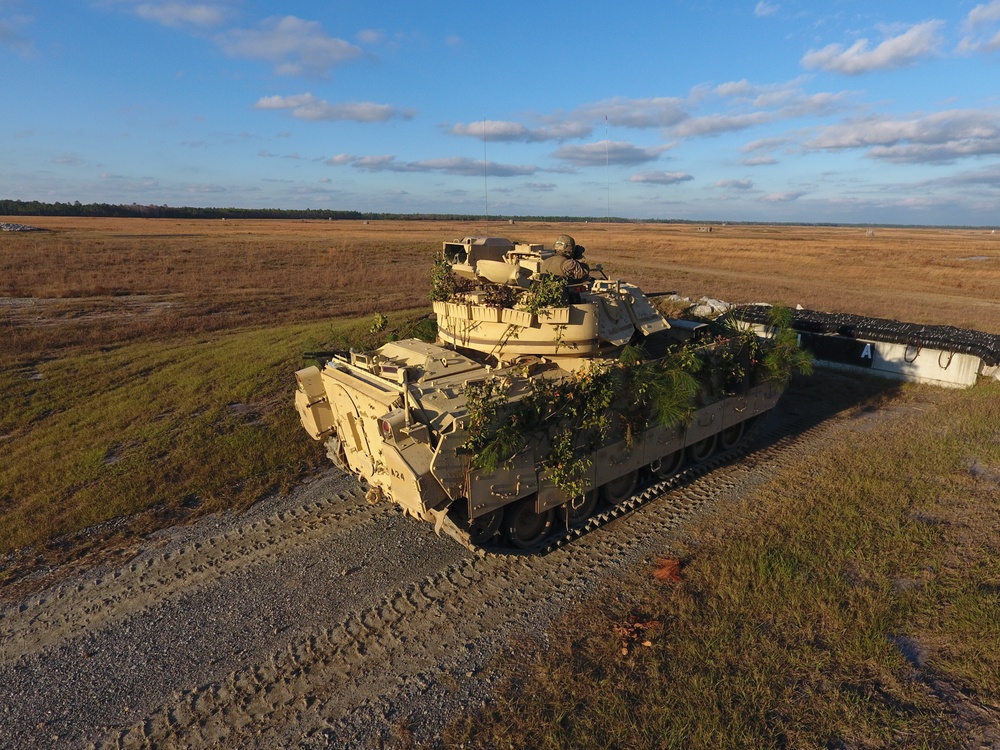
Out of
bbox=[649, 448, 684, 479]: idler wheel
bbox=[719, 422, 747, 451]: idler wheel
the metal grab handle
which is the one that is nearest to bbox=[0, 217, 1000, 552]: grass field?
the metal grab handle

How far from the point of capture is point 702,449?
10.3m

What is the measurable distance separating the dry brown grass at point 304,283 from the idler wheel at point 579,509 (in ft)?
55.5

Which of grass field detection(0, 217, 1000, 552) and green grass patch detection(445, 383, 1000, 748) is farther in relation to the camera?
grass field detection(0, 217, 1000, 552)

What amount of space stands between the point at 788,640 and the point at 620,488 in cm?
331

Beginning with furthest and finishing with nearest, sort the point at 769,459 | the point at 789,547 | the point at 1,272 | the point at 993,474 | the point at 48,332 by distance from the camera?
→ the point at 1,272 → the point at 48,332 → the point at 769,459 → the point at 993,474 → the point at 789,547

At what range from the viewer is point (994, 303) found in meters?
27.8

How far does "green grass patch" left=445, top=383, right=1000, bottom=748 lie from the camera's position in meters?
4.93

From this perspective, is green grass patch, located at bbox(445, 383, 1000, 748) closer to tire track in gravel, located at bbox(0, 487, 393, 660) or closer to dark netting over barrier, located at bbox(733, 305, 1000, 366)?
tire track in gravel, located at bbox(0, 487, 393, 660)

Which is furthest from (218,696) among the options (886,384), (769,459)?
(886,384)

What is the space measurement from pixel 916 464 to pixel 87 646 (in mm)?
12072

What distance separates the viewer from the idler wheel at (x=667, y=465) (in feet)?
30.4

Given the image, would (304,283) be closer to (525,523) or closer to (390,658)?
(525,523)

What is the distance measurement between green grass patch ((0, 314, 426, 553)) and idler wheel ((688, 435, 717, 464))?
21.4 ft

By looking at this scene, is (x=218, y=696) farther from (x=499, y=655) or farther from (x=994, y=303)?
(x=994, y=303)
